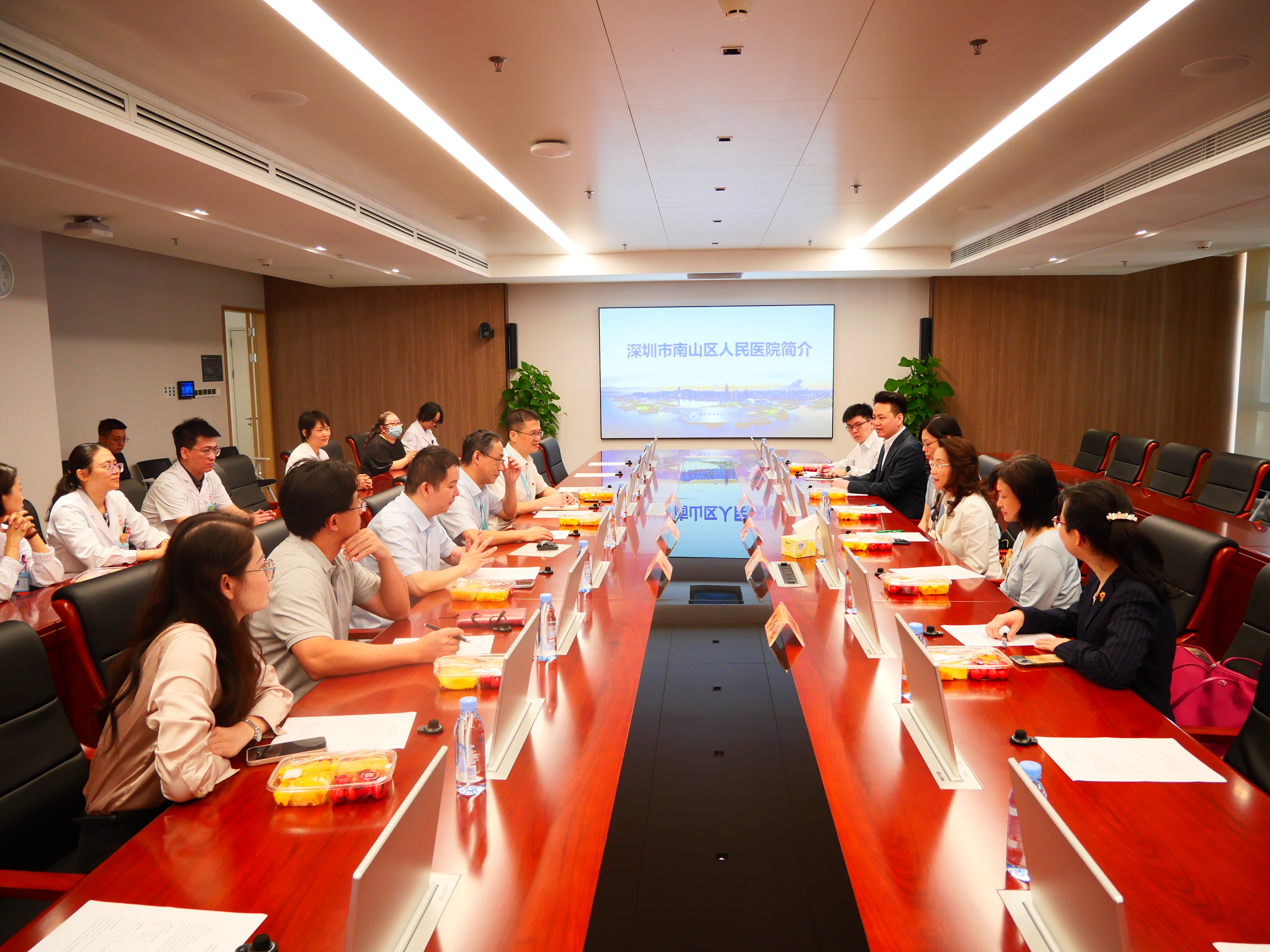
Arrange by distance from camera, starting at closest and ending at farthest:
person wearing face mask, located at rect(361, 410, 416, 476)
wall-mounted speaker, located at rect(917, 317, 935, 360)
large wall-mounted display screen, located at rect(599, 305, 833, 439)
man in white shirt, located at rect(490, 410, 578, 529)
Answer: man in white shirt, located at rect(490, 410, 578, 529) < person wearing face mask, located at rect(361, 410, 416, 476) < wall-mounted speaker, located at rect(917, 317, 935, 360) < large wall-mounted display screen, located at rect(599, 305, 833, 439)

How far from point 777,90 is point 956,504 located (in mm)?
2086

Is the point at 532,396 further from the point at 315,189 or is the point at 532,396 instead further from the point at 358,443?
the point at 315,189

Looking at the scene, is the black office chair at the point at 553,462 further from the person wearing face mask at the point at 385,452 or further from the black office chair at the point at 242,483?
the black office chair at the point at 242,483

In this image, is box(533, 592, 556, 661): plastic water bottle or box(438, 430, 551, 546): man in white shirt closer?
box(533, 592, 556, 661): plastic water bottle

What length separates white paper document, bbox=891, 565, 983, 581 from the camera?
10.3 feet

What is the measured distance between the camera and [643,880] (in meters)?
1.37

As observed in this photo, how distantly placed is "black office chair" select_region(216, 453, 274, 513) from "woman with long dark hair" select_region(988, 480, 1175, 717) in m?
5.21

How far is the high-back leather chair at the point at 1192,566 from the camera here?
292cm

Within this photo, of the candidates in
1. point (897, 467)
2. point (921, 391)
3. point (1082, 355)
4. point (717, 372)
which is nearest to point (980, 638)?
point (897, 467)

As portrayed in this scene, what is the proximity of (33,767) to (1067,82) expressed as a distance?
4.60m

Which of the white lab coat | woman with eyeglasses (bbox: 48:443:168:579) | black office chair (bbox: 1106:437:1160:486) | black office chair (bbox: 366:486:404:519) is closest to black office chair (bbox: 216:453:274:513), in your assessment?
woman with eyeglasses (bbox: 48:443:168:579)

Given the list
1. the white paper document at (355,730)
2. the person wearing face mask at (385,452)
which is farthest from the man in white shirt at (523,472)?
the white paper document at (355,730)

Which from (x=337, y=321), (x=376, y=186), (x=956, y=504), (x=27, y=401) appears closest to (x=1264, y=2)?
(x=956, y=504)

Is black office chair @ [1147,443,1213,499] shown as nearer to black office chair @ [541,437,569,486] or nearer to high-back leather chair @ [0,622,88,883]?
black office chair @ [541,437,569,486]
